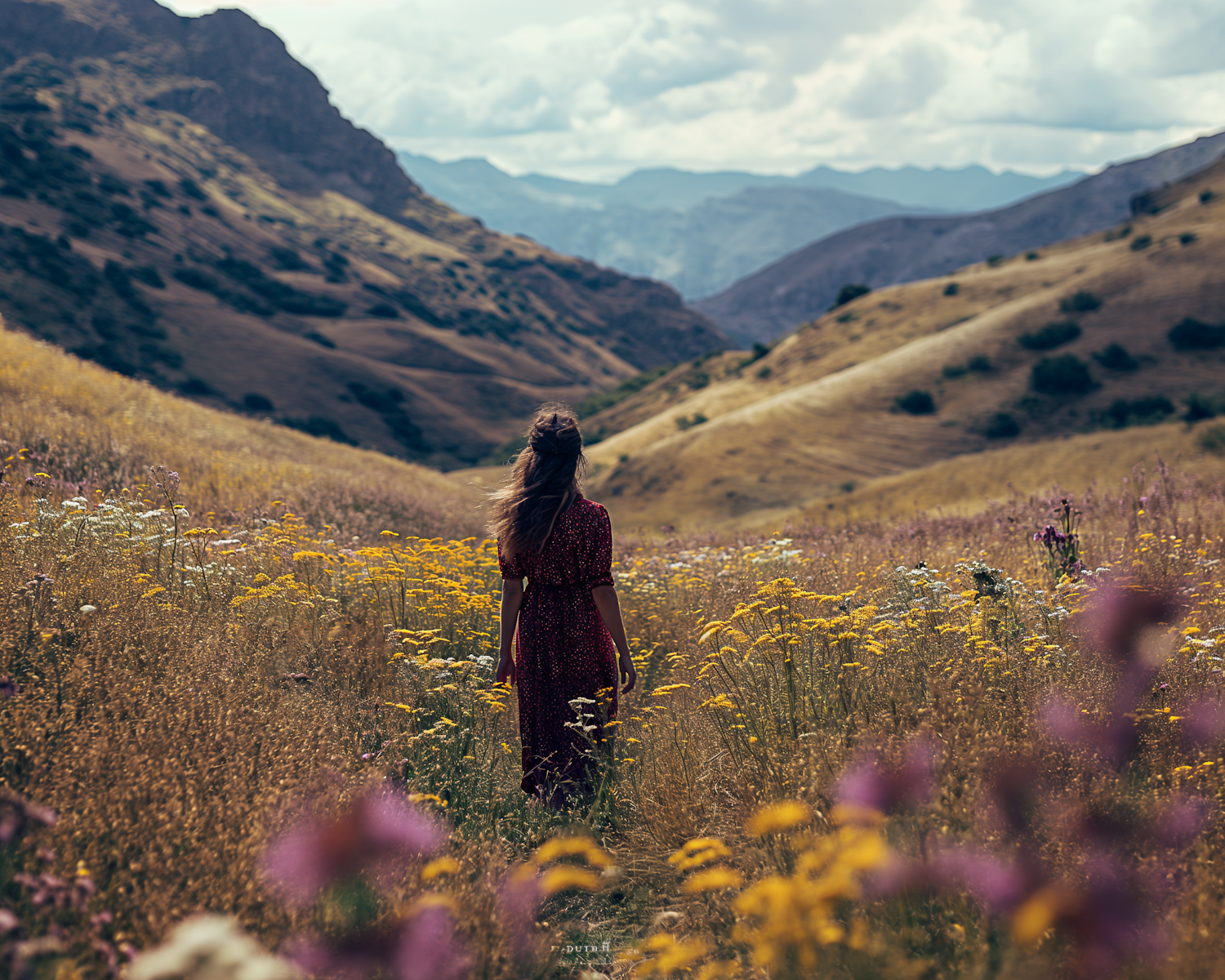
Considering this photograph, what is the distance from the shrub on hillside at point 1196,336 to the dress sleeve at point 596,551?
147 ft

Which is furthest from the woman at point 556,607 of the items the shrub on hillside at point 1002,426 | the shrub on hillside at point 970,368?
the shrub on hillside at point 970,368

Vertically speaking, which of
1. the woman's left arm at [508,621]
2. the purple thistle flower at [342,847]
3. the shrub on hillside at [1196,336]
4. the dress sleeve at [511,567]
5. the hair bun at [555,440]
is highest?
the shrub on hillside at [1196,336]

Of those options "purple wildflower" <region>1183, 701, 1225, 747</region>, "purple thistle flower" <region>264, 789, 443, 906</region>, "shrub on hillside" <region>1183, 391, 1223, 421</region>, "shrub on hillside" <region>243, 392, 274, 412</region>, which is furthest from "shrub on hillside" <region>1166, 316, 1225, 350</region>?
"shrub on hillside" <region>243, 392, 274, 412</region>

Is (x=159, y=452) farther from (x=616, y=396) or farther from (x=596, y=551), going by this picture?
(x=616, y=396)

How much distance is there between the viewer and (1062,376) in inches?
1526

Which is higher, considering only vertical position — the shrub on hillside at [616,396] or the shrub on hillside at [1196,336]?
the shrub on hillside at [616,396]

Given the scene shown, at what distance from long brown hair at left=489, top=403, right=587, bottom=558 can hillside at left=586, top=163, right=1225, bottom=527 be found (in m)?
25.6

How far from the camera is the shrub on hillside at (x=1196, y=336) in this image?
38.2 meters

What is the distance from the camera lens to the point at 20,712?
2.88 m

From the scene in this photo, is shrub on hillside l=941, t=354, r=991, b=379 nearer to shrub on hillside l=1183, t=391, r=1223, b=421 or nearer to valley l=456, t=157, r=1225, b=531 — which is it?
valley l=456, t=157, r=1225, b=531

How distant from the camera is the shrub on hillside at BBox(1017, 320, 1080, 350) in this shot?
41.3 meters

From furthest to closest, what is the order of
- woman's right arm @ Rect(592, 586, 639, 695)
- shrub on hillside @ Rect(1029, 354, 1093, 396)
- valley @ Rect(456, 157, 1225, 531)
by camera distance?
shrub on hillside @ Rect(1029, 354, 1093, 396)
valley @ Rect(456, 157, 1225, 531)
woman's right arm @ Rect(592, 586, 639, 695)

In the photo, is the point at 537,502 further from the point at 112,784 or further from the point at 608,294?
the point at 608,294

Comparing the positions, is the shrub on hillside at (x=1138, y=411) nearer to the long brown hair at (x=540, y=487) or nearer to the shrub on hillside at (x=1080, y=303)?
the shrub on hillside at (x=1080, y=303)
